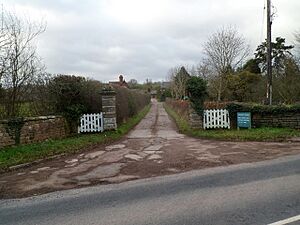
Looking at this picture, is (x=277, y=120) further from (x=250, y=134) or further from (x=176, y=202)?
(x=176, y=202)

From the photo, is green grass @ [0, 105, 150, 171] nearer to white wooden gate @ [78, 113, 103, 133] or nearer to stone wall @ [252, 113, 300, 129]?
white wooden gate @ [78, 113, 103, 133]

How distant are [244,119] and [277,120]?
5.16 feet

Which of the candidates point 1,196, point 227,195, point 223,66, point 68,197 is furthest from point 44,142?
point 223,66

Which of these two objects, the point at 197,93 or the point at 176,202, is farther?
the point at 197,93

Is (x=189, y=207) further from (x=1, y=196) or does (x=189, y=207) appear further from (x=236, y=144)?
(x=236, y=144)

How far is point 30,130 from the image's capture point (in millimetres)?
13336

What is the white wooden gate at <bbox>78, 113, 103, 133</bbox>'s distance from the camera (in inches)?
667

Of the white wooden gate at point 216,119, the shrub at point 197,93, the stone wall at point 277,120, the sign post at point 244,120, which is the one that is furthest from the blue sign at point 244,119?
the shrub at point 197,93

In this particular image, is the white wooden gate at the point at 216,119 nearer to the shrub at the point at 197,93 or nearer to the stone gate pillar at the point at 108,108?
the shrub at the point at 197,93

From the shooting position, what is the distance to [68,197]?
691 centimetres

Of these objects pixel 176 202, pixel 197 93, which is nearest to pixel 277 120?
pixel 197 93

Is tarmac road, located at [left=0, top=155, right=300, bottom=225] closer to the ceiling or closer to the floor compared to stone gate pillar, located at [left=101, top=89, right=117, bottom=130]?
closer to the floor

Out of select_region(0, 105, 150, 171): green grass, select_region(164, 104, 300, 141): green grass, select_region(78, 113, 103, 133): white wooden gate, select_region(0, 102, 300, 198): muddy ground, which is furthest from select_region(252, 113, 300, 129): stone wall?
select_region(78, 113, 103, 133): white wooden gate

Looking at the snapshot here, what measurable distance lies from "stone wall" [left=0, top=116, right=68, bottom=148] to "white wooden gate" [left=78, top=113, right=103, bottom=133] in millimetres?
1197
